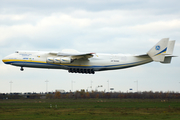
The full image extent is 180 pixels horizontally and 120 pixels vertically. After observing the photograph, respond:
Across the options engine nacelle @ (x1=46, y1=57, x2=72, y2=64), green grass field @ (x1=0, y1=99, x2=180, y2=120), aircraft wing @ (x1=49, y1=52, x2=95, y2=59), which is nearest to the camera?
green grass field @ (x1=0, y1=99, x2=180, y2=120)

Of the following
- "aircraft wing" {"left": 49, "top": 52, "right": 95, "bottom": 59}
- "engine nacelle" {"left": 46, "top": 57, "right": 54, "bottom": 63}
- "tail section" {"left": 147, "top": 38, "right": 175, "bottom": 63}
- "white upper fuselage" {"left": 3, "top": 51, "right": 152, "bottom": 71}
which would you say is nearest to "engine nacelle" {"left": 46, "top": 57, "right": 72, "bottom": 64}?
"engine nacelle" {"left": 46, "top": 57, "right": 54, "bottom": 63}

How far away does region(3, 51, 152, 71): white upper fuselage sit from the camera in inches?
1480

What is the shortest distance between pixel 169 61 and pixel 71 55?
13.5m

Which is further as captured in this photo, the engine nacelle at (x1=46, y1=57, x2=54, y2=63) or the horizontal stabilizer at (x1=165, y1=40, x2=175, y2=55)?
the horizontal stabilizer at (x1=165, y1=40, x2=175, y2=55)

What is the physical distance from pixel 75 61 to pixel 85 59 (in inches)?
54.5

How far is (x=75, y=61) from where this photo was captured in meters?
37.7

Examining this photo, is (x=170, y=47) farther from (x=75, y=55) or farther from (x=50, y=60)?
(x=50, y=60)

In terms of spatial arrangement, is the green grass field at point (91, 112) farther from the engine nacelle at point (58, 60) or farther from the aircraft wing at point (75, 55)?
the aircraft wing at point (75, 55)

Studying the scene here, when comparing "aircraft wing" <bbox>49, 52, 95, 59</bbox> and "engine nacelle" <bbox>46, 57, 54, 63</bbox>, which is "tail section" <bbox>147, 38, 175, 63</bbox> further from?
"engine nacelle" <bbox>46, 57, 54, 63</bbox>

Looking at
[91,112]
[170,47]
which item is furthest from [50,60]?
[170,47]

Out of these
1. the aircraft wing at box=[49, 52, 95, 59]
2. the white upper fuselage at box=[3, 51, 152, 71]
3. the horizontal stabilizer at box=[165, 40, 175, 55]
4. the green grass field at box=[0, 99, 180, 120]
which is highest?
the horizontal stabilizer at box=[165, 40, 175, 55]

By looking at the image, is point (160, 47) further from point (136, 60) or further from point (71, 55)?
point (71, 55)

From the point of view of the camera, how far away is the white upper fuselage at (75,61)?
37.6 meters

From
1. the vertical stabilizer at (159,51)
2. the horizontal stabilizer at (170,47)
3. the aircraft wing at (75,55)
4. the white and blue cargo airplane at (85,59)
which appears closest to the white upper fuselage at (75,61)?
the white and blue cargo airplane at (85,59)
